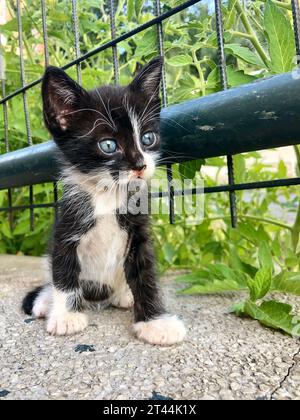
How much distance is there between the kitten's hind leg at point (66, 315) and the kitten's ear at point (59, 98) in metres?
0.51

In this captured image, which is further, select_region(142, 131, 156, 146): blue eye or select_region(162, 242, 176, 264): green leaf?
select_region(162, 242, 176, 264): green leaf

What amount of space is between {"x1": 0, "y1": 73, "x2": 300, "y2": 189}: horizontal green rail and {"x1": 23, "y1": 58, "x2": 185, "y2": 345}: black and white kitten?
3.8 inches

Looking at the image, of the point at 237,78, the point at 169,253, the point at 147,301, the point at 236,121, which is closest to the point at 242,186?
the point at 236,121

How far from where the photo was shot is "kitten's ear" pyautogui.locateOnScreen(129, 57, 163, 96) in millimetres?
1410

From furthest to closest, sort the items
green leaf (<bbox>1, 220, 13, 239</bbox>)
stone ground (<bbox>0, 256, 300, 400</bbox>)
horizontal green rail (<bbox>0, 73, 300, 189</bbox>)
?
green leaf (<bbox>1, 220, 13, 239</bbox>) < horizontal green rail (<bbox>0, 73, 300, 189</bbox>) < stone ground (<bbox>0, 256, 300, 400</bbox>)

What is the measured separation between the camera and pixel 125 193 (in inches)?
54.1

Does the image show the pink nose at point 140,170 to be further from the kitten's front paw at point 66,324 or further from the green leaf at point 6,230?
the green leaf at point 6,230

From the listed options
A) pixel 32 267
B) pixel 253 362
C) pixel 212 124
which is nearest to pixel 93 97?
pixel 212 124

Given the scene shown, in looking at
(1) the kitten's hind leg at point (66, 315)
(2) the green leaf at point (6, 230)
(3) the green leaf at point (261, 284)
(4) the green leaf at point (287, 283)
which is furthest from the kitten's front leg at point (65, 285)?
(2) the green leaf at point (6, 230)

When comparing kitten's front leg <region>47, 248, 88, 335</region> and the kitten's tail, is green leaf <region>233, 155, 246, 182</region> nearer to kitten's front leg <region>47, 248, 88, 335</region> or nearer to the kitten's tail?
kitten's front leg <region>47, 248, 88, 335</region>

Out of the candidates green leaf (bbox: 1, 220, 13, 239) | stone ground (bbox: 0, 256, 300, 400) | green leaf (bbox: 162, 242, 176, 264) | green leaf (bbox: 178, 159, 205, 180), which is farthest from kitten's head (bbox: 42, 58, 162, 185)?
green leaf (bbox: 1, 220, 13, 239)

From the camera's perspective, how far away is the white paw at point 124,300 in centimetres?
151

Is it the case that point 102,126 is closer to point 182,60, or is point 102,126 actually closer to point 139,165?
point 139,165
